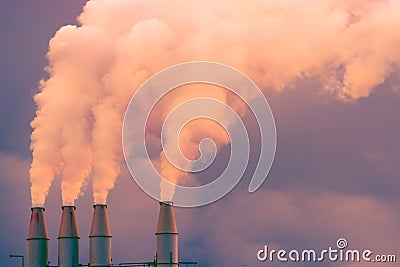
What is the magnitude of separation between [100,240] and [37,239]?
6.40 m

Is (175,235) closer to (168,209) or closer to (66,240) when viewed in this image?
(168,209)

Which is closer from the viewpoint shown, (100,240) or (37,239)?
(100,240)

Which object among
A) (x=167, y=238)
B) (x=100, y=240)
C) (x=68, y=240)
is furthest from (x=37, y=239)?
(x=167, y=238)

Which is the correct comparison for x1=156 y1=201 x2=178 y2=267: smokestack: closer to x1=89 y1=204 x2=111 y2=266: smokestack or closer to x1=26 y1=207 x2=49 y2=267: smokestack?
x1=89 y1=204 x2=111 y2=266: smokestack

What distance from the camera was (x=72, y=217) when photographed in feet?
360

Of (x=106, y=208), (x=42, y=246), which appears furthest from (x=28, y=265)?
(x=106, y=208)

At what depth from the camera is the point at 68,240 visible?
108875 millimetres

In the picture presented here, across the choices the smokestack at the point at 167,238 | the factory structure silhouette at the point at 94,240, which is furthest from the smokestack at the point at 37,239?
the smokestack at the point at 167,238

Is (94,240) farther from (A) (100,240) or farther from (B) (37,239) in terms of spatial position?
(B) (37,239)

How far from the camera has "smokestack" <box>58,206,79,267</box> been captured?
10812 cm

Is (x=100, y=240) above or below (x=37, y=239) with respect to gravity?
below

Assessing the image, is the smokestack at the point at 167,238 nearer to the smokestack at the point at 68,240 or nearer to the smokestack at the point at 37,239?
the smokestack at the point at 68,240

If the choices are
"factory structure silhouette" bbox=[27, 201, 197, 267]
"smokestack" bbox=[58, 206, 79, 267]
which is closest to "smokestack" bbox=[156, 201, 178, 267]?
"factory structure silhouette" bbox=[27, 201, 197, 267]

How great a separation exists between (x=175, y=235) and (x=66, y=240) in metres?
10.3
